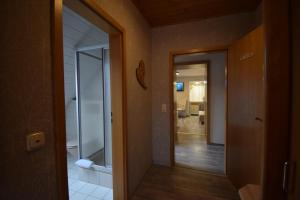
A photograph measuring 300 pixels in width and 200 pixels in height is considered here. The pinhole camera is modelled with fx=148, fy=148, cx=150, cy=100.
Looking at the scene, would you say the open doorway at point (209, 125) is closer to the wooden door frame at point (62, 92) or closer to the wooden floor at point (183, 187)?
the wooden floor at point (183, 187)

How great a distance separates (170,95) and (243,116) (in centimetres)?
110

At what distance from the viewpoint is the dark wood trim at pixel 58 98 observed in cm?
84

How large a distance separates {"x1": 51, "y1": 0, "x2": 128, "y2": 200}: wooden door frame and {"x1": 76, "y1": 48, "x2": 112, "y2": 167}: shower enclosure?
2.24 feet

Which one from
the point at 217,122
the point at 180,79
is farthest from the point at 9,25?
the point at 180,79

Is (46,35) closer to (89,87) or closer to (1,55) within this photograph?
(1,55)

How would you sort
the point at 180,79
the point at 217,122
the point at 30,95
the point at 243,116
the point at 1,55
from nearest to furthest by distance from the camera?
the point at 1,55
the point at 30,95
the point at 243,116
the point at 217,122
the point at 180,79

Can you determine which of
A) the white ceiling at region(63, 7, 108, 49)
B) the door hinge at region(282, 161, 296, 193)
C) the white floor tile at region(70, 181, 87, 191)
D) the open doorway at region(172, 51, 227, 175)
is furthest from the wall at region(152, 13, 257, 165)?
the door hinge at region(282, 161, 296, 193)

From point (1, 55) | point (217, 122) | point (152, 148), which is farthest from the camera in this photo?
point (217, 122)

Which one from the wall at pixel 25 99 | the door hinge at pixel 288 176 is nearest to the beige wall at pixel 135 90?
the wall at pixel 25 99

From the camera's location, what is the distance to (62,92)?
90cm

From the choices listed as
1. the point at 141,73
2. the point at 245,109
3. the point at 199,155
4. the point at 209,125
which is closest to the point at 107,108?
the point at 141,73

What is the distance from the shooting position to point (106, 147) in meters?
2.37

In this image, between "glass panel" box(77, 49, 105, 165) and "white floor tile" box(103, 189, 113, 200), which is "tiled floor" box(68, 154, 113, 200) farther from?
"glass panel" box(77, 49, 105, 165)

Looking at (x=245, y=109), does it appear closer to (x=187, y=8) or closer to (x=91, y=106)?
(x=187, y=8)
